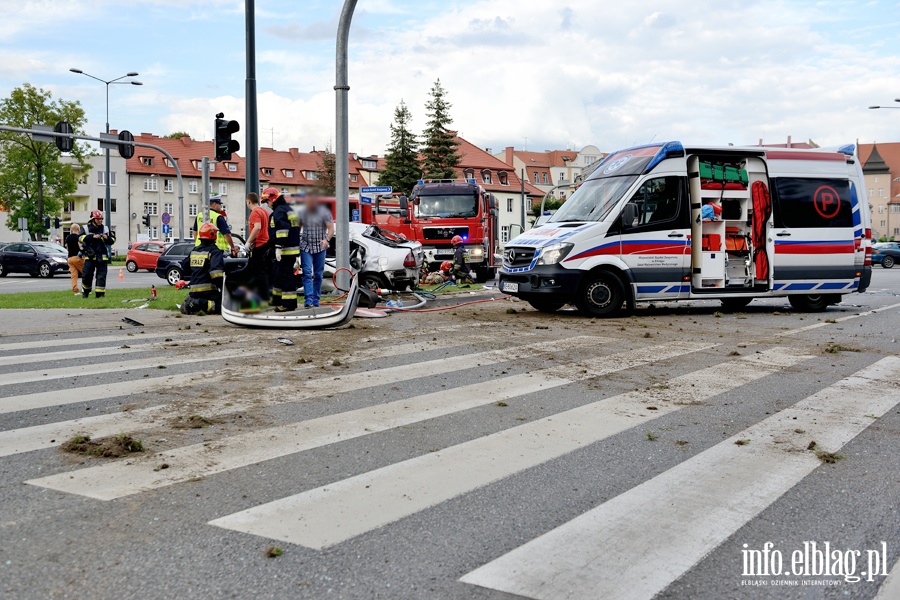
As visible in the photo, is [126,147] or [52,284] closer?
[52,284]

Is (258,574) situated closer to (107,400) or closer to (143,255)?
(107,400)

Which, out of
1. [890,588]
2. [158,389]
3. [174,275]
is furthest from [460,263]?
[890,588]

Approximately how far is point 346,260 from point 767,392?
781 centimetres

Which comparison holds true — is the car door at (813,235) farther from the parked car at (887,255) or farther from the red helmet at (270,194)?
the parked car at (887,255)

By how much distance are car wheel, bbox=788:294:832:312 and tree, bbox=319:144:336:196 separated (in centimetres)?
896

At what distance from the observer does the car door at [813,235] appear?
14625 millimetres

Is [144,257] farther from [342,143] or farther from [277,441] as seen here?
[277,441]

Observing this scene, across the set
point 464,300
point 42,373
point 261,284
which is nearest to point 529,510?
point 42,373

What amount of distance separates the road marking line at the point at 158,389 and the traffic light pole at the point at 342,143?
4.43m

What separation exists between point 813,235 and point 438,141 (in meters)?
63.4

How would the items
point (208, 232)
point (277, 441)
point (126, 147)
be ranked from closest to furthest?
1. point (277, 441)
2. point (208, 232)
3. point (126, 147)

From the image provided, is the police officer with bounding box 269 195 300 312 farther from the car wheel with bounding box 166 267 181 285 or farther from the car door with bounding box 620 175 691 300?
the car wheel with bounding box 166 267 181 285

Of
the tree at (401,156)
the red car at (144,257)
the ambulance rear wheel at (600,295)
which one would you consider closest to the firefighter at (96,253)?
the ambulance rear wheel at (600,295)

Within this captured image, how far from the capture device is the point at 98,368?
771 cm
